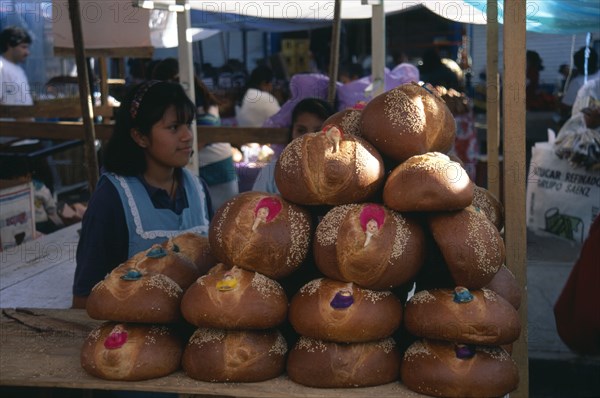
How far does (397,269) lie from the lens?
1736 mm

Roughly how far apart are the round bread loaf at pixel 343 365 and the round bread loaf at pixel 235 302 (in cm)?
12

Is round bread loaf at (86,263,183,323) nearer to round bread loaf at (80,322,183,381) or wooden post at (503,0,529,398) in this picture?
round bread loaf at (80,322,183,381)

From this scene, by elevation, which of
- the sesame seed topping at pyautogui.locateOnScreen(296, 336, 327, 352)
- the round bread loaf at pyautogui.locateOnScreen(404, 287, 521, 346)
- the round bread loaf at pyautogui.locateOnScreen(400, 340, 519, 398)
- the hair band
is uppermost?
the hair band

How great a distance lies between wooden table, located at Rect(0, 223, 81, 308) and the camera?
2.99m

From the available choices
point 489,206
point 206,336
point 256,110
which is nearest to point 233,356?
point 206,336

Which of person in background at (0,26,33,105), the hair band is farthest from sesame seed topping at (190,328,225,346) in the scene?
person in background at (0,26,33,105)

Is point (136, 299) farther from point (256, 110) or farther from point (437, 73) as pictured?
point (437, 73)

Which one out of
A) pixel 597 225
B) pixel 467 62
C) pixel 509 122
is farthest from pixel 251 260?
pixel 467 62

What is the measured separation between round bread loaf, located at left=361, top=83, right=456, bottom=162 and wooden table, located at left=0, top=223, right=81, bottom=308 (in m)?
1.68

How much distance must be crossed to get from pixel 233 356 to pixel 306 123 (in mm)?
1984

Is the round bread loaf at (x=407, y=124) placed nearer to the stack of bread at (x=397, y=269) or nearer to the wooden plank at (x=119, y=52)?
the stack of bread at (x=397, y=269)

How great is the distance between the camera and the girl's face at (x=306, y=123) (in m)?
3.58

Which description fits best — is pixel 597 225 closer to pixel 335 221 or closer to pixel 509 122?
pixel 509 122

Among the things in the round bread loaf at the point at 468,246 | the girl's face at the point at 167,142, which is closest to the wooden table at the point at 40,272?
the girl's face at the point at 167,142
